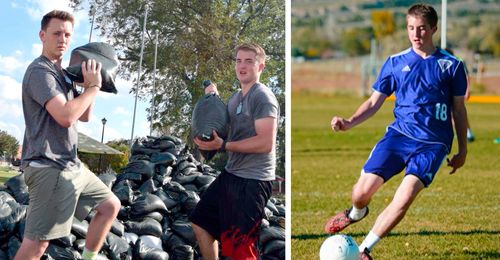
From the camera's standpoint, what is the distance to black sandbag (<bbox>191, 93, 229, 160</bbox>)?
3.45 meters

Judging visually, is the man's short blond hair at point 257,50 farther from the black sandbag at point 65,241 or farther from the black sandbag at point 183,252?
the black sandbag at point 65,241

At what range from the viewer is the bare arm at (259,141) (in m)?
3.47

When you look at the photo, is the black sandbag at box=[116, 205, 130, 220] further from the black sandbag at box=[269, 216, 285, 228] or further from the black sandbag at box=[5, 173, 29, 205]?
the black sandbag at box=[269, 216, 285, 228]

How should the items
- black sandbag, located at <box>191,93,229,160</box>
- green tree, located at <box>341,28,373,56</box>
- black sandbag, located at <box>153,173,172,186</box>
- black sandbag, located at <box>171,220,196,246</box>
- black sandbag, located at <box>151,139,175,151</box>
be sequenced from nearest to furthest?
black sandbag, located at <box>191,93,229,160</box> → black sandbag, located at <box>171,220,196,246</box> → black sandbag, located at <box>151,139,175,151</box> → black sandbag, located at <box>153,173,172,186</box> → green tree, located at <box>341,28,373,56</box>

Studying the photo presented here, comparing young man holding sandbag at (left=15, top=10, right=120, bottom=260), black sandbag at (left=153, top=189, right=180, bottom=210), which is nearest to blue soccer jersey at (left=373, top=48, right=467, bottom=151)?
black sandbag at (left=153, top=189, right=180, bottom=210)

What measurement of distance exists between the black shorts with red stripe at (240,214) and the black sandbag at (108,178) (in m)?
0.51

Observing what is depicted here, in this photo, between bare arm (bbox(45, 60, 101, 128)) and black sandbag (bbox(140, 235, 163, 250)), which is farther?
black sandbag (bbox(140, 235, 163, 250))

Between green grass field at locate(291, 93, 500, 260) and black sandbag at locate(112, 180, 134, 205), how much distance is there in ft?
2.88

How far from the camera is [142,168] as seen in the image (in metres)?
3.93

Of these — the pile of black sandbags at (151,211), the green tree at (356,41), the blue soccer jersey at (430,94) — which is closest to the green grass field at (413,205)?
the pile of black sandbags at (151,211)

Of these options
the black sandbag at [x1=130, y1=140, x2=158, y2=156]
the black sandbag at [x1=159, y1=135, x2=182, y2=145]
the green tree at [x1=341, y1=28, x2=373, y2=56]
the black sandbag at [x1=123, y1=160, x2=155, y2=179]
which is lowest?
the black sandbag at [x1=123, y1=160, x2=155, y2=179]

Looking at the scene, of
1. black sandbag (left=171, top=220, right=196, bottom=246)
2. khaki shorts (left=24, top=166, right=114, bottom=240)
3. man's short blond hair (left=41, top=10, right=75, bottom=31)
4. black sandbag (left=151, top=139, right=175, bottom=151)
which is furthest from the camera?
black sandbag (left=151, top=139, right=175, bottom=151)

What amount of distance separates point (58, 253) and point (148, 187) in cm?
60

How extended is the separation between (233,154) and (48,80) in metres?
0.90
